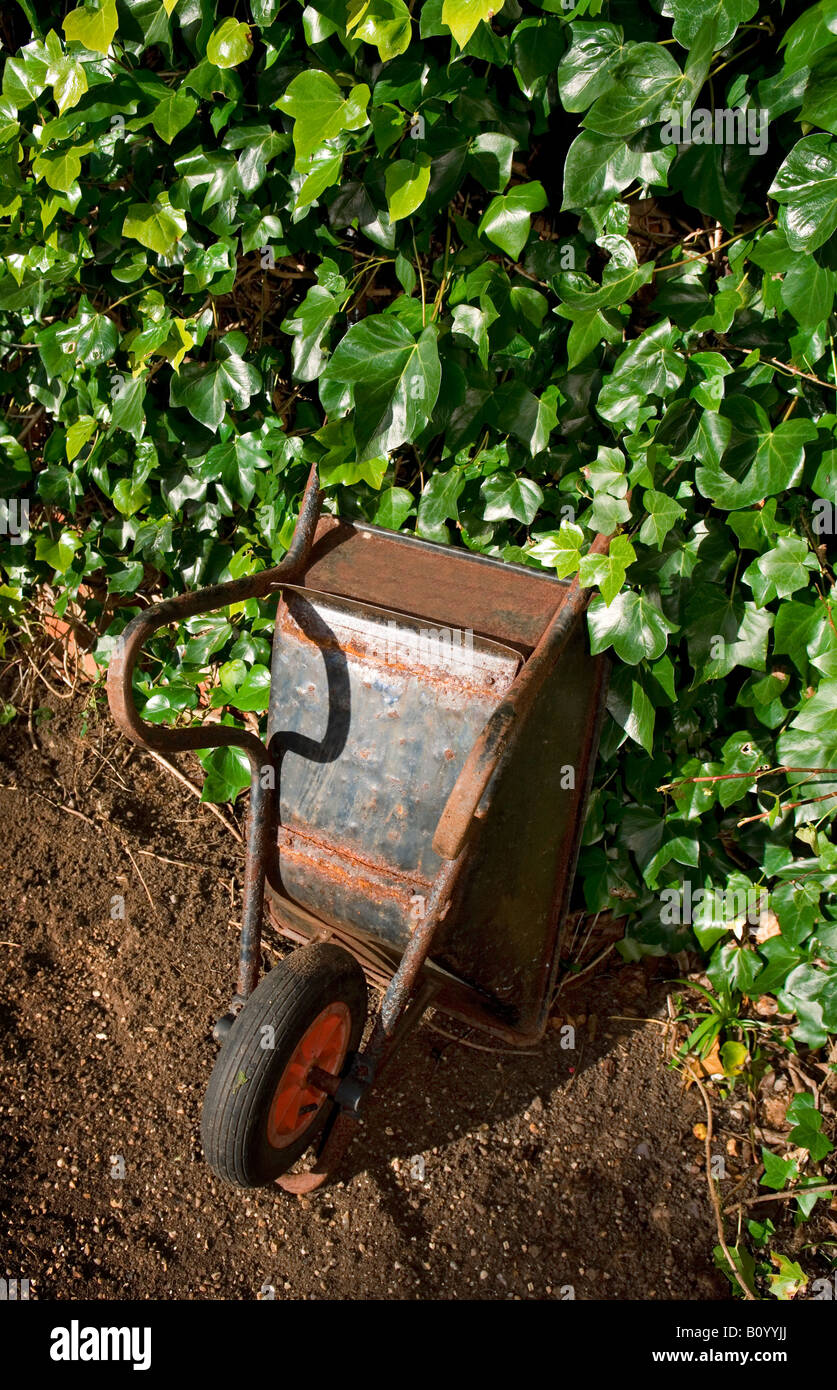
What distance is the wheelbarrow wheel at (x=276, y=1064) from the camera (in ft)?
5.11

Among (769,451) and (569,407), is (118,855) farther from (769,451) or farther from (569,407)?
(769,451)

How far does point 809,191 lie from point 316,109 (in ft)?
2.64

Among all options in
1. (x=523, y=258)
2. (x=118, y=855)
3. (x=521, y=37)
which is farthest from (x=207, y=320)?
(x=118, y=855)

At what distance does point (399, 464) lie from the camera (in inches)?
86.2

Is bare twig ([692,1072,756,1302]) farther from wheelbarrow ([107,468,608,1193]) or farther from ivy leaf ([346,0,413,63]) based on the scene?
ivy leaf ([346,0,413,63])

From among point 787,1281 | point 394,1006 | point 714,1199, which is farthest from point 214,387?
point 787,1281

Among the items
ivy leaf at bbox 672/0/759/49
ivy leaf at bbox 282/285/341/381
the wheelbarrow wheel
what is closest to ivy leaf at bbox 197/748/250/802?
the wheelbarrow wheel

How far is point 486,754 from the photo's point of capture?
4.74 feet

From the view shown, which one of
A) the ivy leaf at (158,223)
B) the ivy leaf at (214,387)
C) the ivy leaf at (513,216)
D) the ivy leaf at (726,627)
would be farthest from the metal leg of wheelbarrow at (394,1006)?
the ivy leaf at (158,223)

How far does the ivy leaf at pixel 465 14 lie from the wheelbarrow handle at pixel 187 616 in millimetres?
806

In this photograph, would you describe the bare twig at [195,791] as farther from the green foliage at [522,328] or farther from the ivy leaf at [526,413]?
the ivy leaf at [526,413]

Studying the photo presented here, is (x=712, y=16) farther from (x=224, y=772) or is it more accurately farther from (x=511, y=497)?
(x=224, y=772)

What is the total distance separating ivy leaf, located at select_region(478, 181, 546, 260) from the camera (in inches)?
65.1

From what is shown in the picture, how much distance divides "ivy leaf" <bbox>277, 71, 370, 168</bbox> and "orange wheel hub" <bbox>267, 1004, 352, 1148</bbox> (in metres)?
1.47
